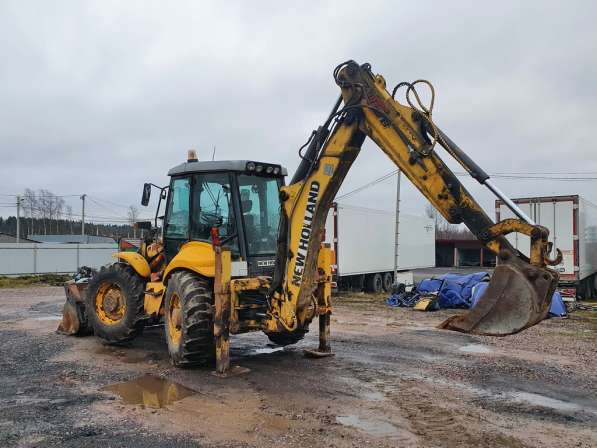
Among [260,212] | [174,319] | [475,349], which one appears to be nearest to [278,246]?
[260,212]

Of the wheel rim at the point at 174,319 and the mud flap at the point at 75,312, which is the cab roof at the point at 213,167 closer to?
the wheel rim at the point at 174,319

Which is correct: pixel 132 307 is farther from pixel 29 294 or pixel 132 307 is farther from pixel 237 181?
pixel 29 294

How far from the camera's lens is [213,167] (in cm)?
743

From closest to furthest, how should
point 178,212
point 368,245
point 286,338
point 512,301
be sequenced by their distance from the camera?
point 512,301, point 178,212, point 286,338, point 368,245

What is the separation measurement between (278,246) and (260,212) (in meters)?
0.94

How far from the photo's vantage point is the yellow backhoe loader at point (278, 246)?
4672 millimetres

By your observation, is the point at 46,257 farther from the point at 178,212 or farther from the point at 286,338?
the point at 286,338

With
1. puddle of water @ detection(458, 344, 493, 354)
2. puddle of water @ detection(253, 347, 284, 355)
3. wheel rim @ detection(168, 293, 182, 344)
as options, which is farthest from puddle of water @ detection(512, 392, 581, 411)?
wheel rim @ detection(168, 293, 182, 344)

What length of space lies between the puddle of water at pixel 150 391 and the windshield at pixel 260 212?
1.94 meters

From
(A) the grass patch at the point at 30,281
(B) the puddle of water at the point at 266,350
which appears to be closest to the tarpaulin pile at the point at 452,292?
(B) the puddle of water at the point at 266,350

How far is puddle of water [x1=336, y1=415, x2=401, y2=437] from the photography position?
481 cm

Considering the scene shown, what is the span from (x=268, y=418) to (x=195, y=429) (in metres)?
0.71

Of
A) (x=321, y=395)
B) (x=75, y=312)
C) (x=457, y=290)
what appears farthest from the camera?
(x=457, y=290)

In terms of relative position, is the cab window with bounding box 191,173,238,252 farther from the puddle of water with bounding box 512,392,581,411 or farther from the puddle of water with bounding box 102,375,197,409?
the puddle of water with bounding box 512,392,581,411
